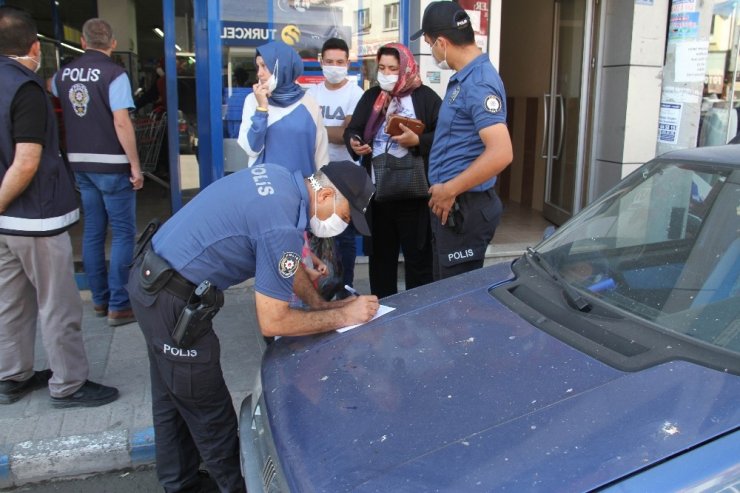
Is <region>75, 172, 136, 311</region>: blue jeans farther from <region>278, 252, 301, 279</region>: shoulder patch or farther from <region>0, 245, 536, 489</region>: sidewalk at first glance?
<region>278, 252, 301, 279</region>: shoulder patch

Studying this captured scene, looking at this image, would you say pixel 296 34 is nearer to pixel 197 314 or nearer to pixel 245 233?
pixel 245 233

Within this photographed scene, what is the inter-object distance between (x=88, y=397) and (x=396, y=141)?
233cm

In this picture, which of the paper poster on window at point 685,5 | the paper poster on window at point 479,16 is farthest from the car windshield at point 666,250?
the paper poster on window at point 479,16

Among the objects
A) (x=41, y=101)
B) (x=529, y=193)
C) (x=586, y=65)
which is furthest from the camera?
(x=529, y=193)

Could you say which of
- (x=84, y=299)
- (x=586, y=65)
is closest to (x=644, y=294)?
(x=84, y=299)

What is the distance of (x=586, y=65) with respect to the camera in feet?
22.4

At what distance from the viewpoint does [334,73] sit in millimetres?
4766

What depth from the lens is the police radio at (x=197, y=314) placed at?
2.38 m

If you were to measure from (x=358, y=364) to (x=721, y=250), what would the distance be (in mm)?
1279

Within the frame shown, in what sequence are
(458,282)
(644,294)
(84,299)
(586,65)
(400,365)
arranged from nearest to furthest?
(400,365) → (644,294) → (458,282) → (84,299) → (586,65)

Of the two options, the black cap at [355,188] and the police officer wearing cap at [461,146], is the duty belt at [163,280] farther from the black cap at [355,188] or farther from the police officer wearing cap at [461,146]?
the police officer wearing cap at [461,146]

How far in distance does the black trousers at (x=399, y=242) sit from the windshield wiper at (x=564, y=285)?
150 centimetres

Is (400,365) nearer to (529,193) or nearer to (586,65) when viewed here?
(586,65)

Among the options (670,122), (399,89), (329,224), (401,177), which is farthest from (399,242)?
(670,122)
